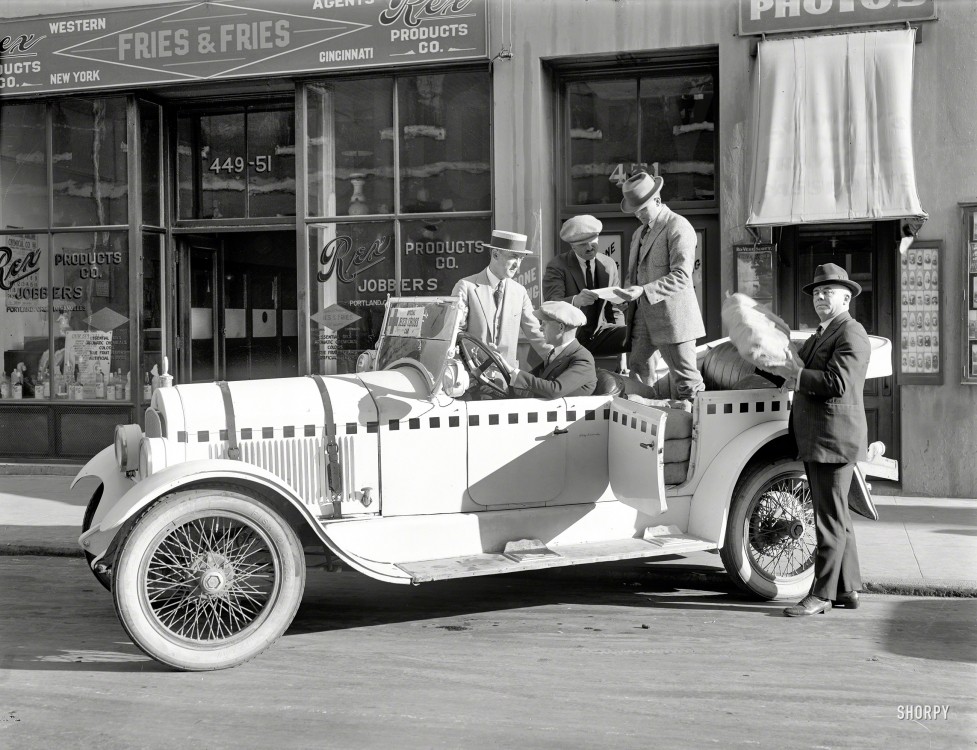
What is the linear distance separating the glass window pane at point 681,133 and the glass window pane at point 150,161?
5377mm

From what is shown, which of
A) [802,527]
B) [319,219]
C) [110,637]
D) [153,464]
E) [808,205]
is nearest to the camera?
[153,464]

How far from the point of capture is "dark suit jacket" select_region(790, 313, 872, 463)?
563 centimetres

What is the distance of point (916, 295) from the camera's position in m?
9.27

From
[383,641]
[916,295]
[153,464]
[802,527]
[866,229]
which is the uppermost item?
[866,229]

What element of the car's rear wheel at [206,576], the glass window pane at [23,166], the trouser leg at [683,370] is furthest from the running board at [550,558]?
the glass window pane at [23,166]

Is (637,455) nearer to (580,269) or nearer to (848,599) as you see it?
(848,599)

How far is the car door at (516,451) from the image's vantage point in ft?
18.9

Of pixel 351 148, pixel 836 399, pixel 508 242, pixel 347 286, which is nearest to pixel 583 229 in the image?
pixel 508 242

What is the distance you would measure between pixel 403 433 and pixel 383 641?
1075 millimetres

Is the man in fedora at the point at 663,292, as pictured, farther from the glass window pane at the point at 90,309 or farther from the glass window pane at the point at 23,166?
the glass window pane at the point at 23,166

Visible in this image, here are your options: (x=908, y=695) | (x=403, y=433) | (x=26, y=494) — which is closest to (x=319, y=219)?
(x=26, y=494)

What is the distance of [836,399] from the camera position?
571cm

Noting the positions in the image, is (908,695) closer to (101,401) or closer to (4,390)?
(101,401)

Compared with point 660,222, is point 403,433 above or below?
below
